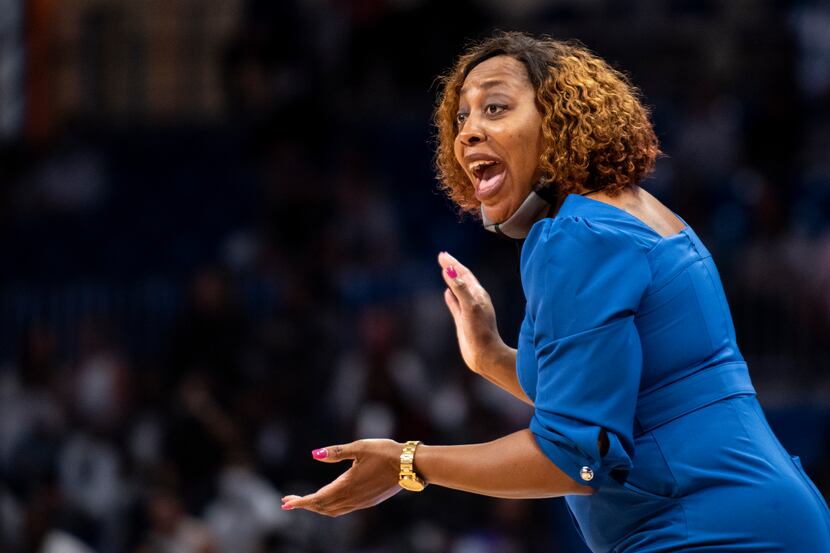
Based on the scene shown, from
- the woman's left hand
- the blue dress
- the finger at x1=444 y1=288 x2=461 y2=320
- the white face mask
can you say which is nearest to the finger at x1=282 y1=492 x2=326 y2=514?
the woman's left hand

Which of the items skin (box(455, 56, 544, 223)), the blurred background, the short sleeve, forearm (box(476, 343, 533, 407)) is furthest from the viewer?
the blurred background

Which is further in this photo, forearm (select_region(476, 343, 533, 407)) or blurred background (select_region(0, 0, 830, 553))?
blurred background (select_region(0, 0, 830, 553))

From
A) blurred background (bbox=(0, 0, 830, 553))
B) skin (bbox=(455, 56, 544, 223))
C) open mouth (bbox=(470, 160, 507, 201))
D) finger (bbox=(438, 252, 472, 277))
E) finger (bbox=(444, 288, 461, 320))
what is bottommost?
blurred background (bbox=(0, 0, 830, 553))

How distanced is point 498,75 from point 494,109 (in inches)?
2.8

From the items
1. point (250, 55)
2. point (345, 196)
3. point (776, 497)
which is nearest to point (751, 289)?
point (345, 196)

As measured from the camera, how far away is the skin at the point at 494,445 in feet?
7.50

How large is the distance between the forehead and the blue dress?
0.32m

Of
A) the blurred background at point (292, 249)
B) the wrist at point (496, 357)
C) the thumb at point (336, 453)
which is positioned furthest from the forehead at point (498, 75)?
→ the blurred background at point (292, 249)

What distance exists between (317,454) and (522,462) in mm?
378

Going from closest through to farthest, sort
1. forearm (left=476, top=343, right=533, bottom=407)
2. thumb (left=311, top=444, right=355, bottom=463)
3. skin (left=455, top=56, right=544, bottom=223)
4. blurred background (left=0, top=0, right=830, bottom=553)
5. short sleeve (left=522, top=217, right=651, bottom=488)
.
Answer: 1. short sleeve (left=522, top=217, right=651, bottom=488)
2. thumb (left=311, top=444, right=355, bottom=463)
3. skin (left=455, top=56, right=544, bottom=223)
4. forearm (left=476, top=343, right=533, bottom=407)
5. blurred background (left=0, top=0, right=830, bottom=553)

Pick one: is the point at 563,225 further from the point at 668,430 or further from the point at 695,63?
the point at 695,63

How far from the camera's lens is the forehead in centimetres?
256

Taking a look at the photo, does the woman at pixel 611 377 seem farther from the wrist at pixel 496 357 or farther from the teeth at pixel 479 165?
the wrist at pixel 496 357

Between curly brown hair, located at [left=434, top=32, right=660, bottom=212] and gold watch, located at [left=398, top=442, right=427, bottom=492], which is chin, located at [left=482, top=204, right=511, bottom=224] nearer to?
curly brown hair, located at [left=434, top=32, right=660, bottom=212]
